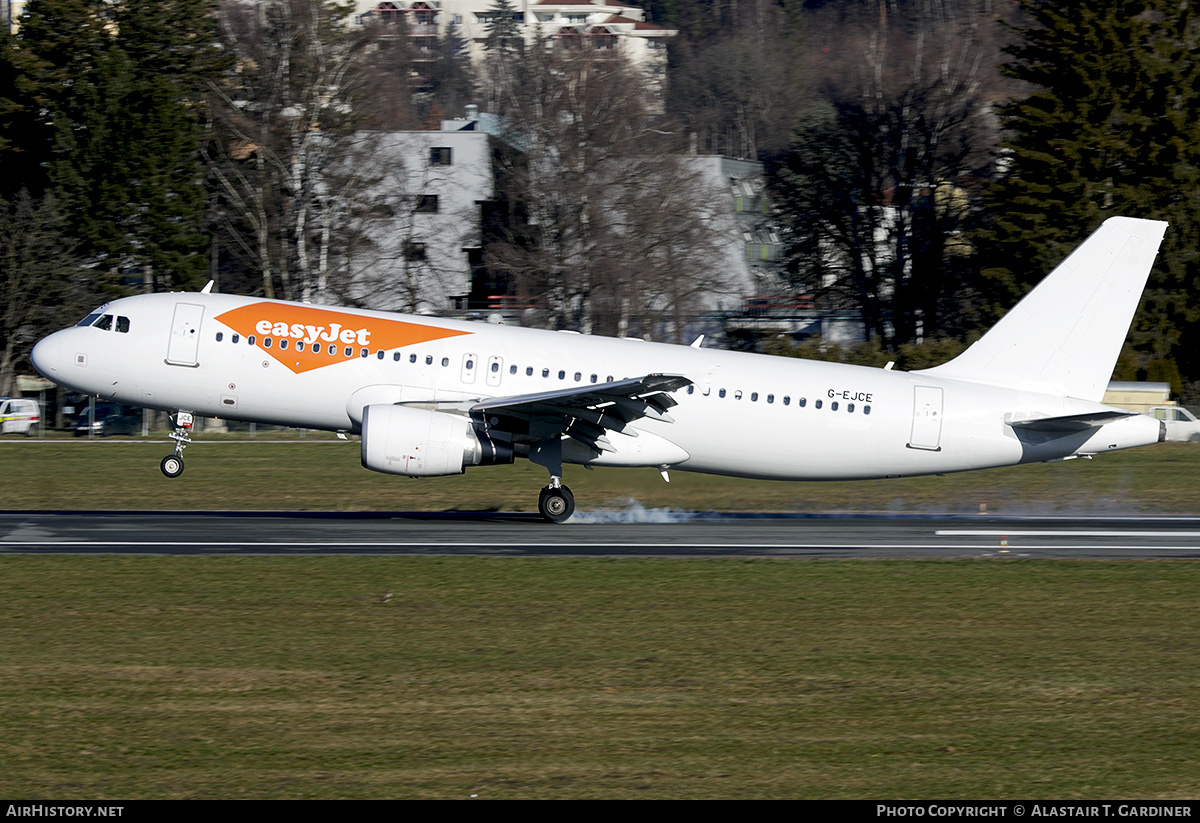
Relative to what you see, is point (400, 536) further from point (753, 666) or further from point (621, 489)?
point (753, 666)

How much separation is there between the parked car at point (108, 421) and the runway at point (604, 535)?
2565 cm

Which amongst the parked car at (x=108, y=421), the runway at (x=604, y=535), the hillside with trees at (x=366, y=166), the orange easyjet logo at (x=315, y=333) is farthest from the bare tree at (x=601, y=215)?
the orange easyjet logo at (x=315, y=333)

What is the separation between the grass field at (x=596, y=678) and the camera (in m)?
11.3

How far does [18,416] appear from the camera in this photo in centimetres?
5356

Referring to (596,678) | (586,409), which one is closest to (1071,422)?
(586,409)

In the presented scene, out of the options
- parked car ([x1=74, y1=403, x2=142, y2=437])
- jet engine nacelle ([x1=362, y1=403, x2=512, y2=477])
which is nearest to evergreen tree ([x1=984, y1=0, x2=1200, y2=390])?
parked car ([x1=74, y1=403, x2=142, y2=437])

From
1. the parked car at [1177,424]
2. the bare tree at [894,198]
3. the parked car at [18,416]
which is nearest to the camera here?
the parked car at [18,416]

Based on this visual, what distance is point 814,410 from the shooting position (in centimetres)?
2814

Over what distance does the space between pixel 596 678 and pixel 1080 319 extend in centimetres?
1793

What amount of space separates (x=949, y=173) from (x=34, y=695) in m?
68.2

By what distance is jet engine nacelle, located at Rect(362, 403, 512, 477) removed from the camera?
83.8 ft

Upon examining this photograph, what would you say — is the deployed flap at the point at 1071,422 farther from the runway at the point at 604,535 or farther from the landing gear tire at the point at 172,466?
the landing gear tire at the point at 172,466

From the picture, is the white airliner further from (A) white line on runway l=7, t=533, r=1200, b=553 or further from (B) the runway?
(A) white line on runway l=7, t=533, r=1200, b=553

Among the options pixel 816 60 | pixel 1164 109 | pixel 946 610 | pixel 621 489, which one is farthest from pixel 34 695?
pixel 816 60
